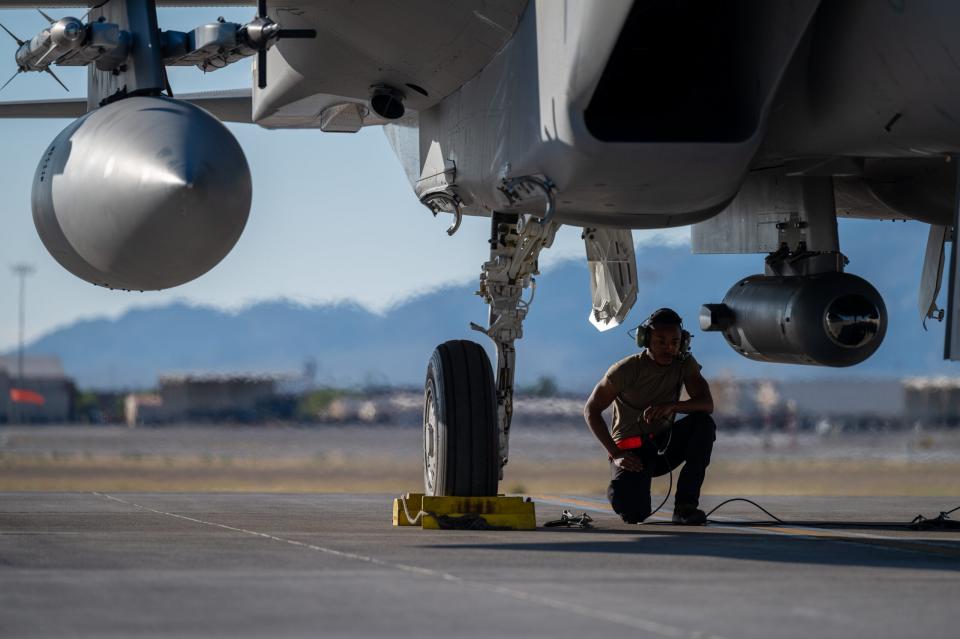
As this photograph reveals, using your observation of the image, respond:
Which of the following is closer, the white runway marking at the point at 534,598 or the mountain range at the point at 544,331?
the white runway marking at the point at 534,598

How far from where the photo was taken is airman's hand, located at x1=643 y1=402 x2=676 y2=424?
980 centimetres

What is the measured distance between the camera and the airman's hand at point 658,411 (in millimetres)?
9805

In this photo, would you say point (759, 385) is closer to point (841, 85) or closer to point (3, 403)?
point (3, 403)

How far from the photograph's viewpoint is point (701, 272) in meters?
148

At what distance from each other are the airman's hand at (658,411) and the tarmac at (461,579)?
2.29 feet

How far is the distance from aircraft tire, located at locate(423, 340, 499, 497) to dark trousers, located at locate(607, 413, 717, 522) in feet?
2.89

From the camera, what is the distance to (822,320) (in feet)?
34.2

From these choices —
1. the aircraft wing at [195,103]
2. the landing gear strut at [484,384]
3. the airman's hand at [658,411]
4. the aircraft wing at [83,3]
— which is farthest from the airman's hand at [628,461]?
the aircraft wing at [195,103]

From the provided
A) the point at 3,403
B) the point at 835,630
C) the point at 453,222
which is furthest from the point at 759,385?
the point at 835,630

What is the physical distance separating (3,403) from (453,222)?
5222 centimetres

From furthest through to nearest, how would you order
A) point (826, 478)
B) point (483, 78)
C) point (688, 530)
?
point (826, 478)
point (688, 530)
point (483, 78)

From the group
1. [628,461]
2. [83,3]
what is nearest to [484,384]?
[628,461]

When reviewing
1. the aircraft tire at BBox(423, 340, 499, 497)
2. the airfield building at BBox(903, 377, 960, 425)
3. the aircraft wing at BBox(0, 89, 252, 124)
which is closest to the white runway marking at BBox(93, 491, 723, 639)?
the aircraft tire at BBox(423, 340, 499, 497)

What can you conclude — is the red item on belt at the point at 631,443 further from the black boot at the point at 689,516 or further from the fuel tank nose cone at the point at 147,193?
the fuel tank nose cone at the point at 147,193
